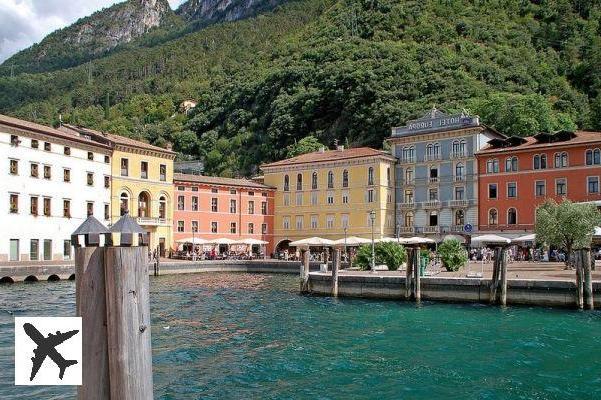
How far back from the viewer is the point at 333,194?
6750 cm

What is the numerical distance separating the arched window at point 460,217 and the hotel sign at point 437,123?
8086 millimetres

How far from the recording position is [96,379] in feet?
12.4

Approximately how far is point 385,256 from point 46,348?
1433 inches

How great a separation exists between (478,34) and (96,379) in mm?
118350

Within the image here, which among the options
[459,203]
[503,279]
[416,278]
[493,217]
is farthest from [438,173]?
[503,279]

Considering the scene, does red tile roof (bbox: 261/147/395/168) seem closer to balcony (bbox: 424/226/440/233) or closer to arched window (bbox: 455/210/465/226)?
balcony (bbox: 424/226/440/233)

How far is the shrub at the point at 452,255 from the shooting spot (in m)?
38.0

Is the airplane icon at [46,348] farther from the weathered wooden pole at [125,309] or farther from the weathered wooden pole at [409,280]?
the weathered wooden pole at [409,280]

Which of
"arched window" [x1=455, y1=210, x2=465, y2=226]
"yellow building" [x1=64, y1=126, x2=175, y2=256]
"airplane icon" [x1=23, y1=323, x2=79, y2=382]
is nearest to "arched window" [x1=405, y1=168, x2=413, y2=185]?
"arched window" [x1=455, y1=210, x2=465, y2=226]

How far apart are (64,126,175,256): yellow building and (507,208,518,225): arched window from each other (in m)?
32.1

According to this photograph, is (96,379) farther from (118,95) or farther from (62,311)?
(118,95)

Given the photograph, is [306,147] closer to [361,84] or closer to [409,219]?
[361,84]

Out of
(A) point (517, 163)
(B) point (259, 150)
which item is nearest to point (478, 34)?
(B) point (259, 150)

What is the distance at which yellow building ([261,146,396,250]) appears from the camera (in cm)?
6469
